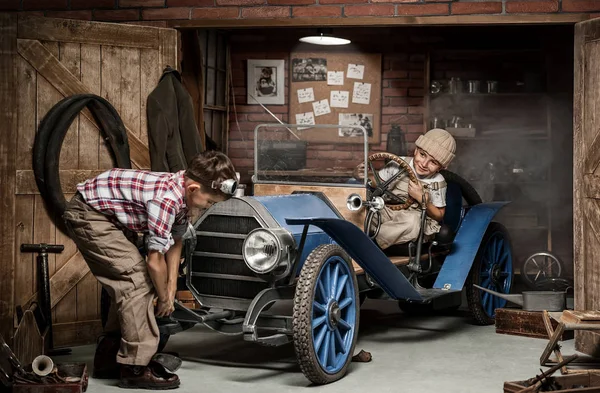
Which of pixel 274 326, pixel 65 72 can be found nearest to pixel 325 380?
pixel 274 326

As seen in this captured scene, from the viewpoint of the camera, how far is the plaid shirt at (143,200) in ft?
12.7

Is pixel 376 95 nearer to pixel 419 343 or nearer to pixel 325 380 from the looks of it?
pixel 419 343

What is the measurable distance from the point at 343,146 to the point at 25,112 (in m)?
4.32

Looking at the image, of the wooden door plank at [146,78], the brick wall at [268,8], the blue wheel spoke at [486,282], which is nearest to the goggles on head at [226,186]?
the wooden door plank at [146,78]

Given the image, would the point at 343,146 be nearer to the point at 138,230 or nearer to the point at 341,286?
the point at 341,286

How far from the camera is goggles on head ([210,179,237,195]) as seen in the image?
3924mm

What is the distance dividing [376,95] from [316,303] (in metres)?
4.85

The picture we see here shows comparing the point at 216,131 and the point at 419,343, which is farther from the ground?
the point at 216,131

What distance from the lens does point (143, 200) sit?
13.0 feet

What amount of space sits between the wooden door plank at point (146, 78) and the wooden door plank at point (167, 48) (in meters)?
0.04

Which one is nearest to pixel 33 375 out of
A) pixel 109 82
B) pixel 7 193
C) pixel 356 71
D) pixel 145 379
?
pixel 145 379

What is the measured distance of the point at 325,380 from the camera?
416cm

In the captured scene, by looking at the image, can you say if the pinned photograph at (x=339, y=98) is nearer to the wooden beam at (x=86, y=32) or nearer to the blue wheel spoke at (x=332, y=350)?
the wooden beam at (x=86, y=32)

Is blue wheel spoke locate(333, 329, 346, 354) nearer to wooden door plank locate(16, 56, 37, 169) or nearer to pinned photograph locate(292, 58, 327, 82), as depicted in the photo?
wooden door plank locate(16, 56, 37, 169)
